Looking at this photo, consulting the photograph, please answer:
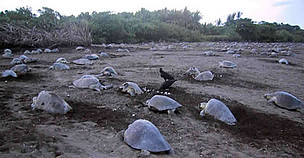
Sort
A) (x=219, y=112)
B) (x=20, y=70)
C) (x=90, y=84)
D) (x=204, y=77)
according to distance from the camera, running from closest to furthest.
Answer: (x=219, y=112) → (x=90, y=84) → (x=20, y=70) → (x=204, y=77)

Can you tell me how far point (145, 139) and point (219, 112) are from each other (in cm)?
101

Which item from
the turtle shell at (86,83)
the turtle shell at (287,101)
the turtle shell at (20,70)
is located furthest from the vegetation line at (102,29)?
the turtle shell at (287,101)

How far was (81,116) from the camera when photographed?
6.93 feet

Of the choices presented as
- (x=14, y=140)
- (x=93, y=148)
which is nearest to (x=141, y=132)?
(x=93, y=148)

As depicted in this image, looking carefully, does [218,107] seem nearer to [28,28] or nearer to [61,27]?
[28,28]

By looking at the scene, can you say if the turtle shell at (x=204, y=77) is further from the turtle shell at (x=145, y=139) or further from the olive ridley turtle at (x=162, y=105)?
the turtle shell at (x=145, y=139)

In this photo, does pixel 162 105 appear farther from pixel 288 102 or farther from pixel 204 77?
pixel 204 77

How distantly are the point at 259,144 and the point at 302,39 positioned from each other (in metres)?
29.2

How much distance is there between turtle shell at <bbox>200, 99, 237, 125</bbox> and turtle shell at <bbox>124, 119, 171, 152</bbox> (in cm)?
85

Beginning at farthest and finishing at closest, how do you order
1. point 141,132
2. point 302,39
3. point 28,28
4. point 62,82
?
point 302,39
point 28,28
point 62,82
point 141,132

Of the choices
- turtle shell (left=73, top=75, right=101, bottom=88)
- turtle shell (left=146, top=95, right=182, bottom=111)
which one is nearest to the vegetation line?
turtle shell (left=73, top=75, right=101, bottom=88)

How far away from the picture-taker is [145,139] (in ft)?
5.41

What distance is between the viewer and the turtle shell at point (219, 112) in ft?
7.41

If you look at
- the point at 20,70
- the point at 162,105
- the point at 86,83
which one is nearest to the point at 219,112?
the point at 162,105
